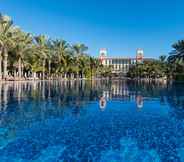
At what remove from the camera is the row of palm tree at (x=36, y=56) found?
5241 cm

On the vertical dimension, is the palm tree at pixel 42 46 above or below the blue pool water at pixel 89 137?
above

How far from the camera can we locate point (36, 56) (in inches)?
2689

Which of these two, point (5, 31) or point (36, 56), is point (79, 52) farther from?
point (5, 31)

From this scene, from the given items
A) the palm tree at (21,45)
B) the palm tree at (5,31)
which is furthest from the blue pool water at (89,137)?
the palm tree at (21,45)

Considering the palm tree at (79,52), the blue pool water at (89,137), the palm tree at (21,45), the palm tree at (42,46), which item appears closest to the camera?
the blue pool water at (89,137)

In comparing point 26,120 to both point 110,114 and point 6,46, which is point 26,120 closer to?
point 110,114

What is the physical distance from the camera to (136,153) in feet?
33.0

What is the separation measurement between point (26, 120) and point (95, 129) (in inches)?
151

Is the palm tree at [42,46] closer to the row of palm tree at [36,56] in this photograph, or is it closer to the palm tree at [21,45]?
the row of palm tree at [36,56]

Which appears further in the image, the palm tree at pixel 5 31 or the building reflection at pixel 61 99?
the palm tree at pixel 5 31

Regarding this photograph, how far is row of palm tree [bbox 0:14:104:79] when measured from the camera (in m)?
52.4

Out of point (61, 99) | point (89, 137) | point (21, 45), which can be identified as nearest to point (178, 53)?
point (21, 45)

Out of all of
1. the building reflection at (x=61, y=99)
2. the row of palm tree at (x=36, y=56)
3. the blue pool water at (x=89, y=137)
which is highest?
the row of palm tree at (x=36, y=56)

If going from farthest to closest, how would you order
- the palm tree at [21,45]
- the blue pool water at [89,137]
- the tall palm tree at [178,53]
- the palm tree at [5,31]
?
1. the tall palm tree at [178,53]
2. the palm tree at [21,45]
3. the palm tree at [5,31]
4. the blue pool water at [89,137]
